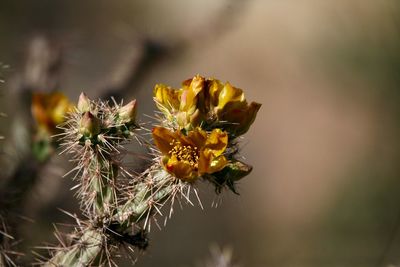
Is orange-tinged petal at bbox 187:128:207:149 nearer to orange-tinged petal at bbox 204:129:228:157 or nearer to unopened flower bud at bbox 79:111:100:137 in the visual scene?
orange-tinged petal at bbox 204:129:228:157

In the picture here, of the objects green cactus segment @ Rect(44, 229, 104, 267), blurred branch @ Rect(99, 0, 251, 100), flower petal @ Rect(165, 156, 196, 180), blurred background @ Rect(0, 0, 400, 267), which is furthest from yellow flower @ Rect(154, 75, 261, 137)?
blurred branch @ Rect(99, 0, 251, 100)

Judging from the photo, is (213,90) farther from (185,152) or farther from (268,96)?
(268,96)

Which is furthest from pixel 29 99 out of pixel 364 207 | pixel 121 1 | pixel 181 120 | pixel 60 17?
pixel 121 1

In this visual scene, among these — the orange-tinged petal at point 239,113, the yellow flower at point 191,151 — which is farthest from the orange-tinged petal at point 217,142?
the orange-tinged petal at point 239,113

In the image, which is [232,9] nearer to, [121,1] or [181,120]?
[181,120]

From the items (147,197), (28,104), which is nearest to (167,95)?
(147,197)

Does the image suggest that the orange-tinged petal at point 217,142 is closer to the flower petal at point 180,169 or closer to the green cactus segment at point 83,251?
the flower petal at point 180,169

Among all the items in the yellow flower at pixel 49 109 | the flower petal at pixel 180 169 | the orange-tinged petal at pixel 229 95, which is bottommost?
the flower petal at pixel 180 169
